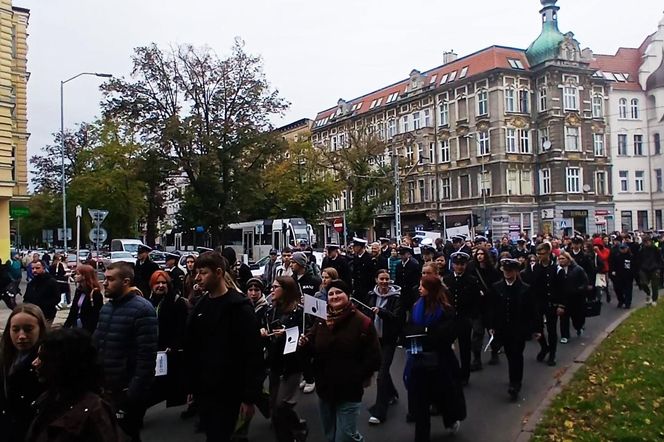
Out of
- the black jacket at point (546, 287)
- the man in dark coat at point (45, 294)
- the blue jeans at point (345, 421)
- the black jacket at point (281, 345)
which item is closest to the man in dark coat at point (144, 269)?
the man in dark coat at point (45, 294)

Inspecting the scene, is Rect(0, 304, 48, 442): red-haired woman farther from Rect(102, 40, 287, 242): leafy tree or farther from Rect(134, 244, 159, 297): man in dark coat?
Rect(102, 40, 287, 242): leafy tree

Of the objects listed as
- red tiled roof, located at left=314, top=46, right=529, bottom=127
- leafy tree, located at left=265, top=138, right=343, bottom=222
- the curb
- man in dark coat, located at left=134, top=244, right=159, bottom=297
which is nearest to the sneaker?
the curb

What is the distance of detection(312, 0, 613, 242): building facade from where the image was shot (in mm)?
55406

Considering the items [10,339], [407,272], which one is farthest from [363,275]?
[10,339]

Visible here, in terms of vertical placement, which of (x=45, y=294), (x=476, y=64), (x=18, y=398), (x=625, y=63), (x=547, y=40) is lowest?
(x=18, y=398)

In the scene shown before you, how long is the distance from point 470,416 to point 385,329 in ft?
4.80

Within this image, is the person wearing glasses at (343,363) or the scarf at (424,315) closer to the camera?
the person wearing glasses at (343,363)

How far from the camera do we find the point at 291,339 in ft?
19.2

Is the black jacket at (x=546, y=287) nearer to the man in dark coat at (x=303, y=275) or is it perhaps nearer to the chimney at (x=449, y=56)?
the man in dark coat at (x=303, y=275)

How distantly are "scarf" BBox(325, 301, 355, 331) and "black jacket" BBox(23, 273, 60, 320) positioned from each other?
5.72 m

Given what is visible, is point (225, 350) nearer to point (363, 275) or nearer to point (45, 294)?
point (45, 294)

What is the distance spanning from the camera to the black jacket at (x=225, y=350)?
4.46 meters

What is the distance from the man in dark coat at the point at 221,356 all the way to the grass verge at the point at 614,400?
3412mm

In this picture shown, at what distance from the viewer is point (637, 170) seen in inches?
2441
